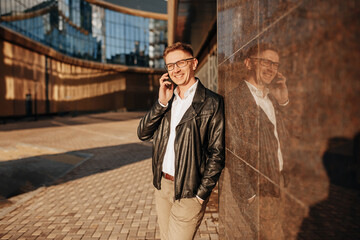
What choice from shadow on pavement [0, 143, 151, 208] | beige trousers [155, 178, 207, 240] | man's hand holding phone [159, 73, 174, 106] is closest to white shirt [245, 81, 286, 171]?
man's hand holding phone [159, 73, 174, 106]

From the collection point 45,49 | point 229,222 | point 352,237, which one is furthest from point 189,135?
point 45,49

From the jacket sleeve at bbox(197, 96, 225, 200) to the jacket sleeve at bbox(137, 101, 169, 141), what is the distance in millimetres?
476

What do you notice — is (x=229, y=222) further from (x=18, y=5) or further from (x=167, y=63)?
(x=18, y=5)

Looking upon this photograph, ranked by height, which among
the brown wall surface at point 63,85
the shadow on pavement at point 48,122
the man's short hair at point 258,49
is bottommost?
the shadow on pavement at point 48,122

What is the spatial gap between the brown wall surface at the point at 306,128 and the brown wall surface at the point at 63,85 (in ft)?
78.4

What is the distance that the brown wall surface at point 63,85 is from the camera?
21166 mm

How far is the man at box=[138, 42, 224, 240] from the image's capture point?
192 centimetres

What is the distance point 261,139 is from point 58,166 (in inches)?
272

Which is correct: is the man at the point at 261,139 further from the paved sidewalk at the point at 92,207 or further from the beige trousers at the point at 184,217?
the paved sidewalk at the point at 92,207

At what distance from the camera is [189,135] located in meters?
1.93

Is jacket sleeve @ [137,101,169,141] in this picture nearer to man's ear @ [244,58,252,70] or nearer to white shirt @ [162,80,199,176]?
white shirt @ [162,80,199,176]

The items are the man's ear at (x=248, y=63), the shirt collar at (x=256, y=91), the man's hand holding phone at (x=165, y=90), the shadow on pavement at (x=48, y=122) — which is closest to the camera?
the shirt collar at (x=256, y=91)

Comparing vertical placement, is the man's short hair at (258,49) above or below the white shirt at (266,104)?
above

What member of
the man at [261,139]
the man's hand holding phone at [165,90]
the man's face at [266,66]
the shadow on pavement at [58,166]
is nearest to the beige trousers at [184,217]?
the man at [261,139]
